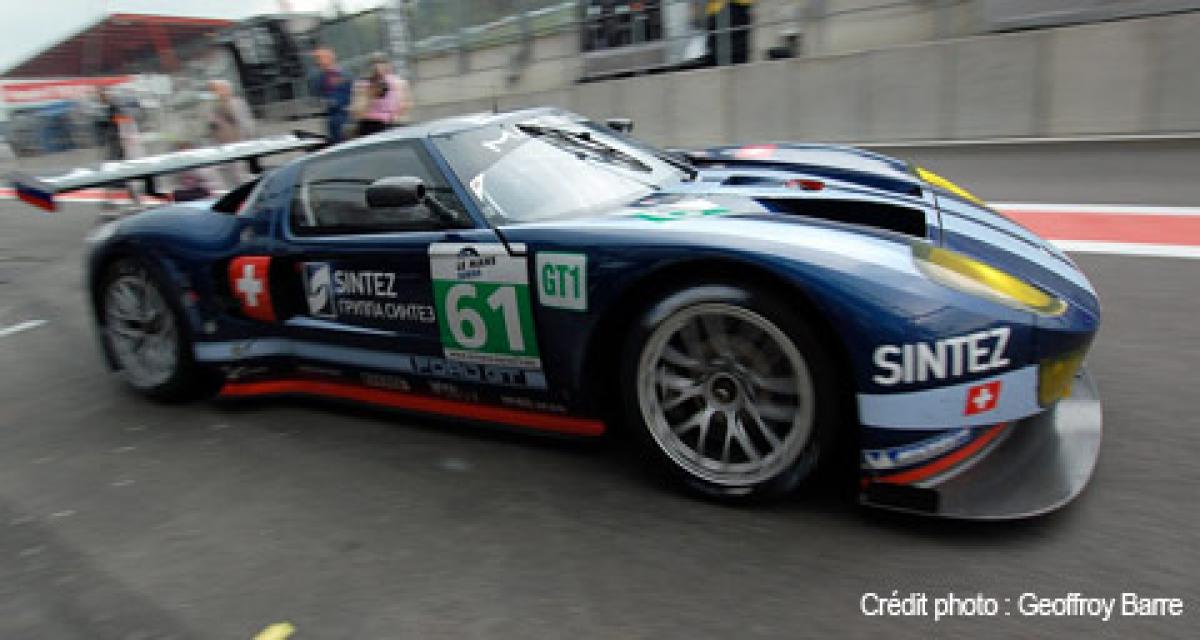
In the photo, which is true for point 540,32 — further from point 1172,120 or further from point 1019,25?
point 1172,120

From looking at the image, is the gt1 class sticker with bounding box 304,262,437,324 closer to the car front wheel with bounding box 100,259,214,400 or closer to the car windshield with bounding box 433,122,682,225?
the car windshield with bounding box 433,122,682,225

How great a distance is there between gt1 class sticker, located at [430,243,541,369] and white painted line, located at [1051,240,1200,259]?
12.6 feet

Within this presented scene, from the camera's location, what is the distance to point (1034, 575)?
1.98 metres

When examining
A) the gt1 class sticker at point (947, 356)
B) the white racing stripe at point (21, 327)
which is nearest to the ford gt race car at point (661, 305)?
the gt1 class sticker at point (947, 356)

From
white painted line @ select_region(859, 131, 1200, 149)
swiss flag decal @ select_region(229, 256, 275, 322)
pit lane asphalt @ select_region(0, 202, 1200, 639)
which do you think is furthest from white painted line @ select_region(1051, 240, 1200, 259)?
swiss flag decal @ select_region(229, 256, 275, 322)

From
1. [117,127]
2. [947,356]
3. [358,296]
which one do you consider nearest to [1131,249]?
[947,356]

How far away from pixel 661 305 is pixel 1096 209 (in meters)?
4.92

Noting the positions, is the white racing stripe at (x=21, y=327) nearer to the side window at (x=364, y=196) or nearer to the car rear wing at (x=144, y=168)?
the car rear wing at (x=144, y=168)

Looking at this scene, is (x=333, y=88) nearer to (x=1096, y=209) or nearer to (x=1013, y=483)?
(x=1096, y=209)

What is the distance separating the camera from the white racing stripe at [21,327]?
541 centimetres

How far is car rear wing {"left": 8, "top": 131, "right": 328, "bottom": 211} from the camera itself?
13.0ft

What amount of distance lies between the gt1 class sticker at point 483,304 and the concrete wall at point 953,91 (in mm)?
6849

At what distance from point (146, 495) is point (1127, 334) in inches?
157

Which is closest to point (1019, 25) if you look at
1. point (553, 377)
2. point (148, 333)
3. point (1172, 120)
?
point (1172, 120)
